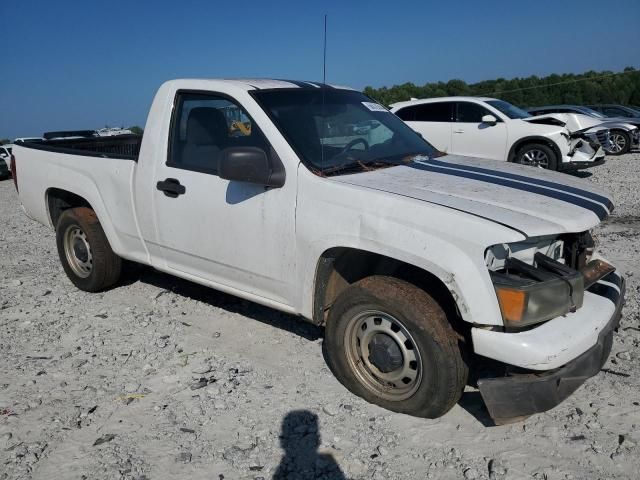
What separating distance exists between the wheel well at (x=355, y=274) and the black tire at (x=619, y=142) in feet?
45.6

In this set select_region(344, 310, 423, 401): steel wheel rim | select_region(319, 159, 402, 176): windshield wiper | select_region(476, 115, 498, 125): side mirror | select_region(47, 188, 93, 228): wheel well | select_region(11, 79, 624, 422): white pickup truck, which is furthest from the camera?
select_region(476, 115, 498, 125): side mirror

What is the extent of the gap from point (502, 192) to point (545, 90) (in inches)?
1467

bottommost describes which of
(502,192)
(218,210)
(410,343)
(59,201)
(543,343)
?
(410,343)

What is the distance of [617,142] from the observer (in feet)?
50.4

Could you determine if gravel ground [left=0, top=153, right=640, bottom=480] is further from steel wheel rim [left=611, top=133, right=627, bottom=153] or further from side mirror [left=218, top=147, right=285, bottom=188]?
steel wheel rim [left=611, top=133, right=627, bottom=153]

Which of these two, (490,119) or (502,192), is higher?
(490,119)

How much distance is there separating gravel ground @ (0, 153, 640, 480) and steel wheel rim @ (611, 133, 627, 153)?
1199 cm

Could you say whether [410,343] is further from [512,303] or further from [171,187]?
[171,187]

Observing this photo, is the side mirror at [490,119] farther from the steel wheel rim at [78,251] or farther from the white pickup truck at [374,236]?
the steel wheel rim at [78,251]

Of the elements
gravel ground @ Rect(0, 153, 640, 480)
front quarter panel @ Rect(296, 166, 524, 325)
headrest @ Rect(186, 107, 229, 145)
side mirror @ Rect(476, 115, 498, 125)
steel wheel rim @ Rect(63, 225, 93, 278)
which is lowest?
gravel ground @ Rect(0, 153, 640, 480)

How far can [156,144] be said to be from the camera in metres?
4.18

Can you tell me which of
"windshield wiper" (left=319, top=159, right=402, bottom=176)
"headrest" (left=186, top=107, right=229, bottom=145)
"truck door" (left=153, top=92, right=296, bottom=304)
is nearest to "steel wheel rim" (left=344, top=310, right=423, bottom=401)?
"truck door" (left=153, top=92, right=296, bottom=304)

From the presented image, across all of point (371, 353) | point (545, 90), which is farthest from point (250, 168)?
point (545, 90)

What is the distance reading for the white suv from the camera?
11.3m
